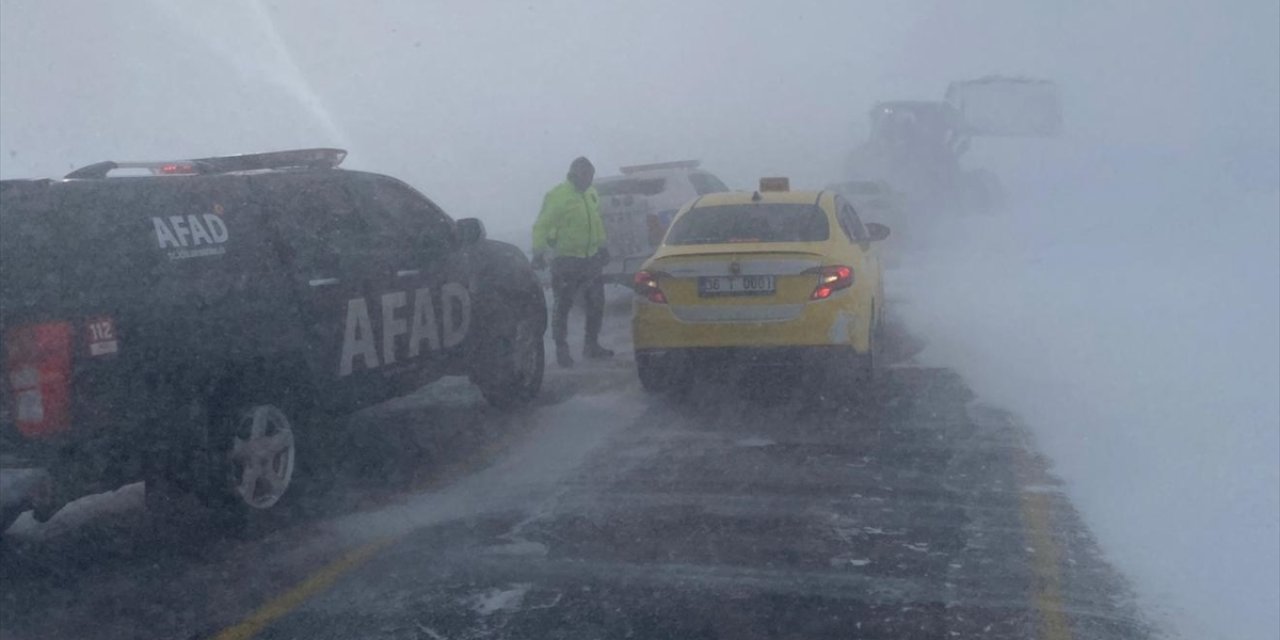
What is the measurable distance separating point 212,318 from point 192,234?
1.34 ft

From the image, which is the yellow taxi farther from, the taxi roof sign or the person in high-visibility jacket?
the person in high-visibility jacket

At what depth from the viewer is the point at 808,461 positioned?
26.5 ft

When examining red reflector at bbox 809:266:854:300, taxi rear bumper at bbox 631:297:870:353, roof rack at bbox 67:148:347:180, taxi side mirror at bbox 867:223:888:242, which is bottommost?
taxi rear bumper at bbox 631:297:870:353

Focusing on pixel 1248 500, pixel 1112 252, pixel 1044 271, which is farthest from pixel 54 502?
pixel 1112 252

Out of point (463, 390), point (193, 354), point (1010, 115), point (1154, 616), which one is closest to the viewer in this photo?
point (1154, 616)

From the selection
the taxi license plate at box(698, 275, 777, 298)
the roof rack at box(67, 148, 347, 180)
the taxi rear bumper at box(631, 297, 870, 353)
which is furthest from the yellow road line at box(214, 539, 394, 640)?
the taxi license plate at box(698, 275, 777, 298)

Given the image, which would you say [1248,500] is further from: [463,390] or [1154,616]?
[463,390]

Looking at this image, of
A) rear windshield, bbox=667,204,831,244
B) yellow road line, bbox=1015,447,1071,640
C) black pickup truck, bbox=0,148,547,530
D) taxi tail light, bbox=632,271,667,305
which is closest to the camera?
yellow road line, bbox=1015,447,1071,640

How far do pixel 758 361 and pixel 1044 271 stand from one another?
10089 millimetres

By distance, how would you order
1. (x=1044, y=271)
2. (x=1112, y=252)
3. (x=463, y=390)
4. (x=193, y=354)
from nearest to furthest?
(x=193, y=354)
(x=463, y=390)
(x=1044, y=271)
(x=1112, y=252)

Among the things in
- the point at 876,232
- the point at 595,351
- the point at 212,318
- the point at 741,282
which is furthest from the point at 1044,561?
the point at 595,351

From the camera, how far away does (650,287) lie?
965 cm

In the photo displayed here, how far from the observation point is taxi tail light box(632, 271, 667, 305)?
9.59 meters

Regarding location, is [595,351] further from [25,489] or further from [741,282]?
[25,489]
